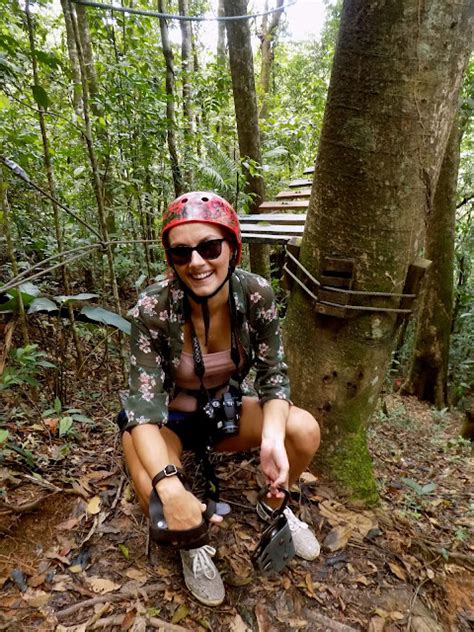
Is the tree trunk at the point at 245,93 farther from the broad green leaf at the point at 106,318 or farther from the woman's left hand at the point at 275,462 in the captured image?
the woman's left hand at the point at 275,462

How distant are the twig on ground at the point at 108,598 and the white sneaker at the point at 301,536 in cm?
66

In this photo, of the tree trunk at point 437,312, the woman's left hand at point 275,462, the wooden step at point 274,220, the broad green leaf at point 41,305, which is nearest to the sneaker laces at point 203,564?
the woman's left hand at point 275,462

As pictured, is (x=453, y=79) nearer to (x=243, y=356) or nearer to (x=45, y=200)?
(x=243, y=356)

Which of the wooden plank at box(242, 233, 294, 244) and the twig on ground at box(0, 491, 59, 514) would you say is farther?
the wooden plank at box(242, 233, 294, 244)

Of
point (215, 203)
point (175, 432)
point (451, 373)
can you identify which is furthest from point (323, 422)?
point (451, 373)

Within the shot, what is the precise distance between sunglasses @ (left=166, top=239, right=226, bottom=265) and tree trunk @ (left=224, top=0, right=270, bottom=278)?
3452mm

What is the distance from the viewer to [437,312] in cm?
701

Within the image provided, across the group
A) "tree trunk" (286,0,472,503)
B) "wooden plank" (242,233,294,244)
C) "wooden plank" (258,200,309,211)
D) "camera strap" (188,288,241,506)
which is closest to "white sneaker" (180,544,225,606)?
"camera strap" (188,288,241,506)

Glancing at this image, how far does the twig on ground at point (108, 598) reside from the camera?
171cm

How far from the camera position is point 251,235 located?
11.4 feet

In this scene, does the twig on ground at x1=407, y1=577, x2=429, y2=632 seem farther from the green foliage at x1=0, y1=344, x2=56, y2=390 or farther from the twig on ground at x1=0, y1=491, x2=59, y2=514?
the green foliage at x1=0, y1=344, x2=56, y2=390

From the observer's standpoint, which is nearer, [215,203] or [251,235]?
Answer: [215,203]

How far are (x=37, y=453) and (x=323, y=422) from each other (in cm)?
182

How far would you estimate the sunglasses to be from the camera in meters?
1.84
